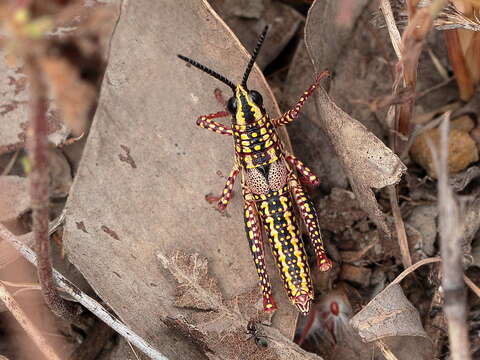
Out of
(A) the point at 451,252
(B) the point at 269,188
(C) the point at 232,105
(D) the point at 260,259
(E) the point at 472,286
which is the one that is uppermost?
(A) the point at 451,252

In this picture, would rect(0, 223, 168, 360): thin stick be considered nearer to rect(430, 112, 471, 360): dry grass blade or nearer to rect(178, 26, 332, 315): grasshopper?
rect(178, 26, 332, 315): grasshopper

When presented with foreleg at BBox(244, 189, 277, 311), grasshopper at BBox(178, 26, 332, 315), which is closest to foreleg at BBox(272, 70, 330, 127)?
grasshopper at BBox(178, 26, 332, 315)

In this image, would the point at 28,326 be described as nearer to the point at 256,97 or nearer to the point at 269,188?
the point at 269,188

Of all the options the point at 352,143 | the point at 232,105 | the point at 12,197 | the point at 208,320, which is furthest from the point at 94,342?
the point at 352,143

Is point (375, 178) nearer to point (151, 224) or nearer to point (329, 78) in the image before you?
point (329, 78)

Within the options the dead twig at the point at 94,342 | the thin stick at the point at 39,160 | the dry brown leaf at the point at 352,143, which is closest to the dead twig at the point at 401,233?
the dry brown leaf at the point at 352,143

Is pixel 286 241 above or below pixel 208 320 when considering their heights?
above

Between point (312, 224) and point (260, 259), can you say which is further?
point (312, 224)

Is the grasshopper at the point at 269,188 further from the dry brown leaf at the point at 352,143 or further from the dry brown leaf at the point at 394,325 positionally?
the dry brown leaf at the point at 394,325
